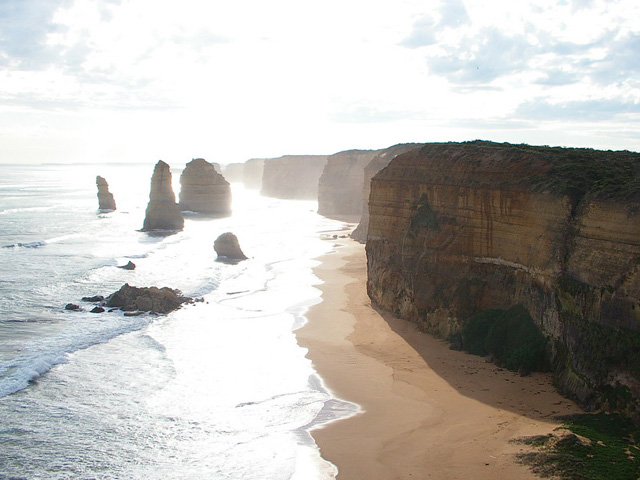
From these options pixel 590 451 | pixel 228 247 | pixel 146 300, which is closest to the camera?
pixel 590 451

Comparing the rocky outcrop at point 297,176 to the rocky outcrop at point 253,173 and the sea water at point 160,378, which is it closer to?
the rocky outcrop at point 253,173

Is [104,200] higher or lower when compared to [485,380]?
higher

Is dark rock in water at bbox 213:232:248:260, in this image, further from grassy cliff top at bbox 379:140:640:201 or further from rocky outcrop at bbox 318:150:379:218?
rocky outcrop at bbox 318:150:379:218

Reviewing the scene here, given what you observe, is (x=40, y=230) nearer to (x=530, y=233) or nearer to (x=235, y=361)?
(x=235, y=361)

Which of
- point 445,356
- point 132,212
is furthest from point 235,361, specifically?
point 132,212

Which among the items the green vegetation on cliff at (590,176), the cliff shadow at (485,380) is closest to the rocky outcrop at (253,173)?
the cliff shadow at (485,380)

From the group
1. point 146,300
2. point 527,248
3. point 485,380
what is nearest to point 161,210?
point 146,300

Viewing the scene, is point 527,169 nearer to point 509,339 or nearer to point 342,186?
point 509,339
